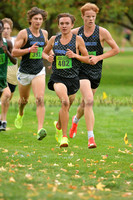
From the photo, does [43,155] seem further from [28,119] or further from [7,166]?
[28,119]

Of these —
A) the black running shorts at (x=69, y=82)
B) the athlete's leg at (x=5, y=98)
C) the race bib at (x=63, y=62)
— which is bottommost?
the athlete's leg at (x=5, y=98)

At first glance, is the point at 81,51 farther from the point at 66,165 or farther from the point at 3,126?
the point at 3,126

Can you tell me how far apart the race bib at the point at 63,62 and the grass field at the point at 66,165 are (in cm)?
147

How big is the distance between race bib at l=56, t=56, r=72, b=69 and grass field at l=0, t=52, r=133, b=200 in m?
1.47

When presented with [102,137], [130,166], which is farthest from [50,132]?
[130,166]

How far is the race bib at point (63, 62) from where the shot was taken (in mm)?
7742

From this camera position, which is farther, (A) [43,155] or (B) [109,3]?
(B) [109,3]

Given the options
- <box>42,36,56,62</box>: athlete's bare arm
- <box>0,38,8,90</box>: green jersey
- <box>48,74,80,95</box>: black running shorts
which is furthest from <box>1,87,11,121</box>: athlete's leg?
<box>48,74,80,95</box>: black running shorts

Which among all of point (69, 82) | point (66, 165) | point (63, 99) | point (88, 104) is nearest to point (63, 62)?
point (69, 82)

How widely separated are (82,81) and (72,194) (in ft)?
9.95

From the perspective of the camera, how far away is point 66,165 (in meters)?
7.37

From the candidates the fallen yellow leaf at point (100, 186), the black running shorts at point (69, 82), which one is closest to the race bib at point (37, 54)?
the black running shorts at point (69, 82)

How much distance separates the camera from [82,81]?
26.3ft

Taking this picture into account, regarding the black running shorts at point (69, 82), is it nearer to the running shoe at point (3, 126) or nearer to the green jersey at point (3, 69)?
the green jersey at point (3, 69)
